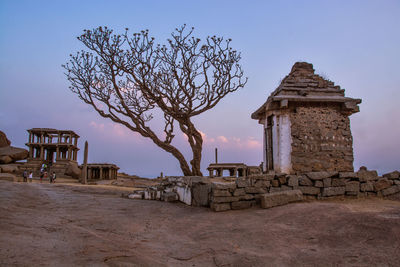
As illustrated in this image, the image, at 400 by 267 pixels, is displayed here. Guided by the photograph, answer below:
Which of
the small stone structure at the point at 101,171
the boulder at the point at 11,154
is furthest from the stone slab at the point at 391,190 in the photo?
the boulder at the point at 11,154

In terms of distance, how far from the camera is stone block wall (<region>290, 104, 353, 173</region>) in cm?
1001

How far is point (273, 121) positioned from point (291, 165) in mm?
1979

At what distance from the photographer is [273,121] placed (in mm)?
10938

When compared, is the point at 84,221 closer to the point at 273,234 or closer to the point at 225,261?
the point at 225,261

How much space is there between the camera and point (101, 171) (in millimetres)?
29234

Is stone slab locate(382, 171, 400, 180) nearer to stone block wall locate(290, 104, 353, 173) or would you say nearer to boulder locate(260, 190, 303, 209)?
stone block wall locate(290, 104, 353, 173)

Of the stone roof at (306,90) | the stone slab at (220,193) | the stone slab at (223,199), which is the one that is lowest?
the stone slab at (223,199)

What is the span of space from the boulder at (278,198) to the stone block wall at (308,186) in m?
0.45

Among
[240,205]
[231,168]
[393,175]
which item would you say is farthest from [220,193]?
[231,168]

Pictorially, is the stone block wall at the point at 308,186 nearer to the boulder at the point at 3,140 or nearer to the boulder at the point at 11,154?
the boulder at the point at 11,154

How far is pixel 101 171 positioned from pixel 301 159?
24.4 metres

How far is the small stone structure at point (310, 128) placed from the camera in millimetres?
10039

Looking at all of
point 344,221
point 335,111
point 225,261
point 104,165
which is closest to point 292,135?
point 335,111

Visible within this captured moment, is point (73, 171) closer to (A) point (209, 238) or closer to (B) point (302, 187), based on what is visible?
(B) point (302, 187)
